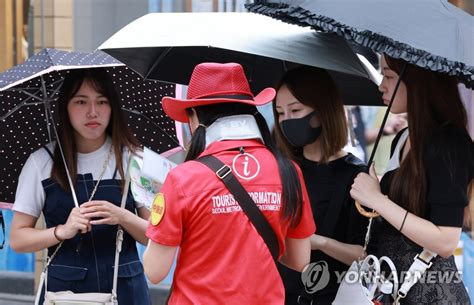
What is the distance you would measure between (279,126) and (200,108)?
0.66 meters

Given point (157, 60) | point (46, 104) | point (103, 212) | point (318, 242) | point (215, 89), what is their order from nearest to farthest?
point (215, 89) → point (318, 242) → point (103, 212) → point (46, 104) → point (157, 60)

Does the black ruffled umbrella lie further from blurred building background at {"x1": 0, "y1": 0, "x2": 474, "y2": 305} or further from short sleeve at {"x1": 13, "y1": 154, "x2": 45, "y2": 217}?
blurred building background at {"x1": 0, "y1": 0, "x2": 474, "y2": 305}

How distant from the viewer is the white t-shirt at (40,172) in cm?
340

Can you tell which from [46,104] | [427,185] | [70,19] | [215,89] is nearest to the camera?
[215,89]

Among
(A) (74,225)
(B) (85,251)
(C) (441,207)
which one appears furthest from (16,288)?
(C) (441,207)

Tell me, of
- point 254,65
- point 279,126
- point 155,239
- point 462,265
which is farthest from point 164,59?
point 462,265

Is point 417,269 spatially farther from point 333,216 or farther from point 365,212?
point 333,216

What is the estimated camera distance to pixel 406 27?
8.76 ft

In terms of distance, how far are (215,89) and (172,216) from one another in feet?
1.50

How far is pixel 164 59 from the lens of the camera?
12.3 ft

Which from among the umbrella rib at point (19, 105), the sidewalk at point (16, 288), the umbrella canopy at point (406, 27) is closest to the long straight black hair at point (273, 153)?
the umbrella canopy at point (406, 27)

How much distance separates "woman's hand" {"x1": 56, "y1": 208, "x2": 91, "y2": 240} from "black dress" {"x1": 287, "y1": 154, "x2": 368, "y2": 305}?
3.00 feet

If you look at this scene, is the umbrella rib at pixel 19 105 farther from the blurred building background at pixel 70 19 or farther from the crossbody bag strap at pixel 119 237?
the blurred building background at pixel 70 19

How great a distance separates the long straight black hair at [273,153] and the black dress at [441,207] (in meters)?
0.44
